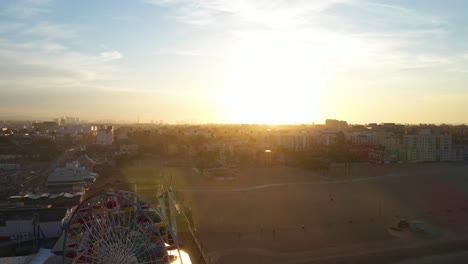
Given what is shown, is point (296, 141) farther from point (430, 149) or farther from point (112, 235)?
point (112, 235)

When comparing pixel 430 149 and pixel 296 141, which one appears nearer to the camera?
pixel 430 149

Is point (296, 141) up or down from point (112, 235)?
up

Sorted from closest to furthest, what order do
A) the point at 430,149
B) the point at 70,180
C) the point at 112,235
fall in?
the point at 112,235, the point at 70,180, the point at 430,149

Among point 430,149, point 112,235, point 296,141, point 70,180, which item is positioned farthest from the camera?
point 296,141

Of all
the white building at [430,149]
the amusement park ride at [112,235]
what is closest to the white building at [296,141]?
the white building at [430,149]

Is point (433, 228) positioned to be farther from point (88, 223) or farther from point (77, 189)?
Answer: point (77, 189)

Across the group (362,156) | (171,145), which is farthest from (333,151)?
(171,145)

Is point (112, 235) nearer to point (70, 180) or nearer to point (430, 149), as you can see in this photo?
point (70, 180)

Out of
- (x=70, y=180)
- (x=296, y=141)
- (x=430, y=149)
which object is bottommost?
(x=70, y=180)

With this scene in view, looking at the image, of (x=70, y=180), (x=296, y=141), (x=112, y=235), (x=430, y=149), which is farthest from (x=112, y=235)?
(x=296, y=141)
